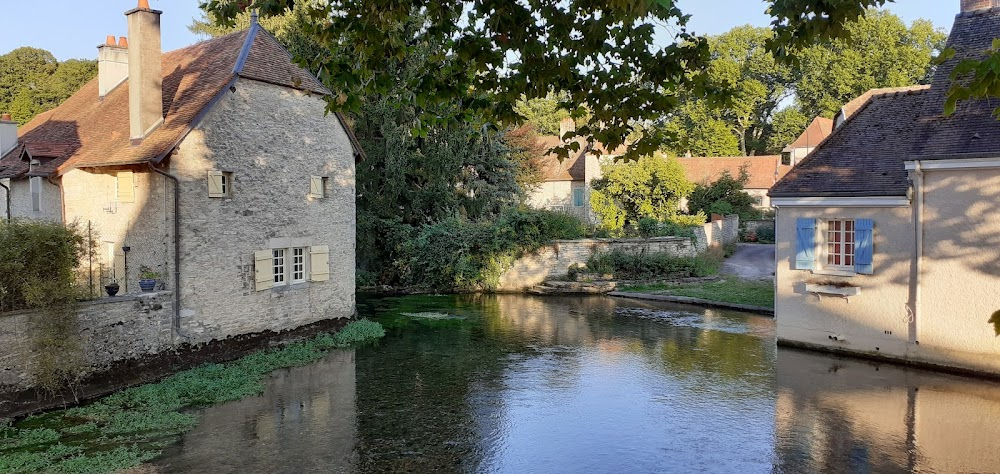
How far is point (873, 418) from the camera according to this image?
34.7 ft

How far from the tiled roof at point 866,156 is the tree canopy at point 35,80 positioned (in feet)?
128

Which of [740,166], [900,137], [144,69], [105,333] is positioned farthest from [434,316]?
[740,166]

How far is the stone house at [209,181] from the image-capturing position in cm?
1423

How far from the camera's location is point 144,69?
1445cm

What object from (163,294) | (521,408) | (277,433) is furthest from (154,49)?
(521,408)

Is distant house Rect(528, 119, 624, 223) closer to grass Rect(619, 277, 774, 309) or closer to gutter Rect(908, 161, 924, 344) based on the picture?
grass Rect(619, 277, 774, 309)

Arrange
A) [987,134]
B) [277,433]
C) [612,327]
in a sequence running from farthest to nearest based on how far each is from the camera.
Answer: [612,327] < [987,134] < [277,433]

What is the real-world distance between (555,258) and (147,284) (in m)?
17.7

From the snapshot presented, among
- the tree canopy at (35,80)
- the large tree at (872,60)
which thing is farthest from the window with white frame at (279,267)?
the large tree at (872,60)

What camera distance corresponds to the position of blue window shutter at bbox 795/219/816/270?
14.8 metres

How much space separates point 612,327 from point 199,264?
36.0ft

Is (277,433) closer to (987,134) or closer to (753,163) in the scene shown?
(987,134)

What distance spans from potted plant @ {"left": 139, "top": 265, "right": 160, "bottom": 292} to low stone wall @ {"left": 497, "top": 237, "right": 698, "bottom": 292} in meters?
16.0

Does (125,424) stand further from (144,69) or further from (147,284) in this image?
(144,69)
